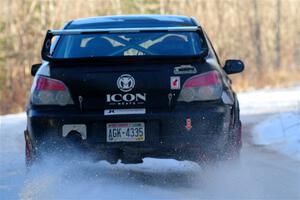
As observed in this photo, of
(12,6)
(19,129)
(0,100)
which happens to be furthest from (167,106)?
(12,6)

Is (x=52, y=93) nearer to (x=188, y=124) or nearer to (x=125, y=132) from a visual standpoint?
(x=125, y=132)

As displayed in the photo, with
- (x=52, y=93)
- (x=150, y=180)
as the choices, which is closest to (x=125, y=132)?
(x=52, y=93)

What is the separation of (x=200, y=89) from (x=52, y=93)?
46.6 inches

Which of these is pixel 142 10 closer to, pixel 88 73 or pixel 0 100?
pixel 0 100

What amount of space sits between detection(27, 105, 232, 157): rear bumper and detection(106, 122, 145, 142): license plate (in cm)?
3

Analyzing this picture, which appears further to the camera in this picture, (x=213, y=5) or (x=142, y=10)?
(x=142, y=10)

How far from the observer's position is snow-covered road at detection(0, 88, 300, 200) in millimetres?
6254

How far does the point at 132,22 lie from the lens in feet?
25.0

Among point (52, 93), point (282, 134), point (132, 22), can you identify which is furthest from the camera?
point (282, 134)

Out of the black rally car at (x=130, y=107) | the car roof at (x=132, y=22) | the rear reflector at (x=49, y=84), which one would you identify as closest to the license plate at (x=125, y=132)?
the black rally car at (x=130, y=107)

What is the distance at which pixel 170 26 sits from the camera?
751cm

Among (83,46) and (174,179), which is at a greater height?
Result: (83,46)

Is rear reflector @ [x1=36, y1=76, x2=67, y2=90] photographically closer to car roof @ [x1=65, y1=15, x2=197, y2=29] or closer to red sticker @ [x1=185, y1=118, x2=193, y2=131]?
red sticker @ [x1=185, y1=118, x2=193, y2=131]

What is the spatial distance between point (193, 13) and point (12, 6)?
8.82 meters
